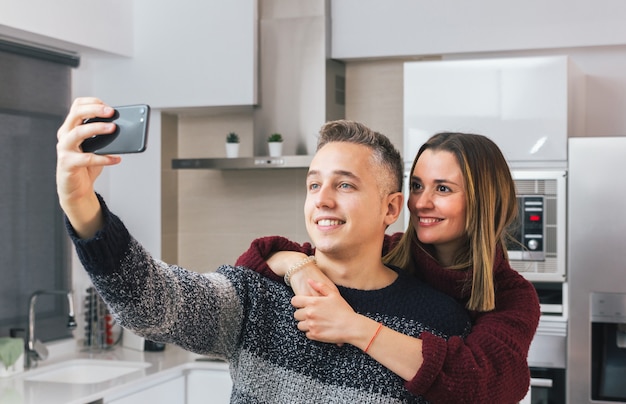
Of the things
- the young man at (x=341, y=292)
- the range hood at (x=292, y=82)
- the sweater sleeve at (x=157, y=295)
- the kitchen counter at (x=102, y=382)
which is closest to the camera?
the sweater sleeve at (x=157, y=295)

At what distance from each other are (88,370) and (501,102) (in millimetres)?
2097

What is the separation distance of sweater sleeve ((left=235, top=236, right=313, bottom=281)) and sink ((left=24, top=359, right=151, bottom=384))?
2.05 metres

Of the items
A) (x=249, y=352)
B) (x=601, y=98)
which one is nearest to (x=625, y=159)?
(x=601, y=98)

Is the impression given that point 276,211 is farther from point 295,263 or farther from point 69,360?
point 295,263

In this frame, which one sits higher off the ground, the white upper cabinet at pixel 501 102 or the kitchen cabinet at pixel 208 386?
the white upper cabinet at pixel 501 102

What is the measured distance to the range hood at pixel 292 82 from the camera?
403 cm

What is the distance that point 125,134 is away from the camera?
1169 millimetres

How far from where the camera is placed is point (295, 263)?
1.73 m

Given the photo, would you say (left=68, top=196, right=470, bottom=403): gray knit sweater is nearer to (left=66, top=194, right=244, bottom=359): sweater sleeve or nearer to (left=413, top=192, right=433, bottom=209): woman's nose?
(left=66, top=194, right=244, bottom=359): sweater sleeve

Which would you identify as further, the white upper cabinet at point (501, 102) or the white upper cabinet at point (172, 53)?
the white upper cabinet at point (172, 53)

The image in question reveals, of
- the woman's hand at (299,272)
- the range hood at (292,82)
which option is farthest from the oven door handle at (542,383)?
the woman's hand at (299,272)

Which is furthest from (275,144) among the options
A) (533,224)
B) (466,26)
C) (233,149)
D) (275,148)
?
(533,224)

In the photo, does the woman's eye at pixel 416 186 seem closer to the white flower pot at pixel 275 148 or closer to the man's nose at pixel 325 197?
the man's nose at pixel 325 197

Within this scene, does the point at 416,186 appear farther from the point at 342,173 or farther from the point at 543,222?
the point at 543,222
